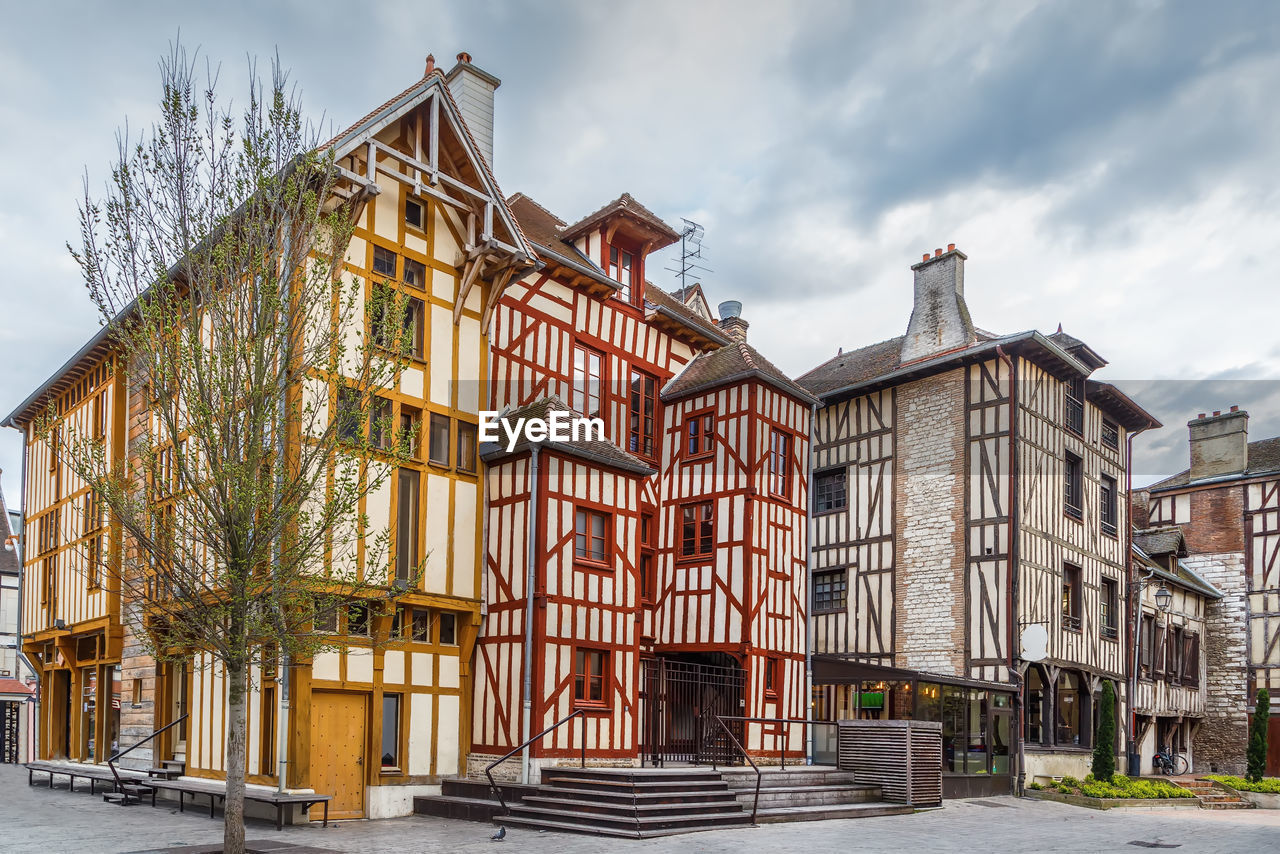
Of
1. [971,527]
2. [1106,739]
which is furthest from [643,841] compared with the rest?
[1106,739]

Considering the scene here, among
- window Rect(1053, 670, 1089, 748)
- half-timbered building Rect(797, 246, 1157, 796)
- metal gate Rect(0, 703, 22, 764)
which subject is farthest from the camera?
metal gate Rect(0, 703, 22, 764)

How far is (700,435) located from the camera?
19109 mm

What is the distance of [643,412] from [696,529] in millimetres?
2176

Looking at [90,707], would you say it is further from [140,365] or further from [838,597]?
[838,597]

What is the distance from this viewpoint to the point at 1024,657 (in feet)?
67.6

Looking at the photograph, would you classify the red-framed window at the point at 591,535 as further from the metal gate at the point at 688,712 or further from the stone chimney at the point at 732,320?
the stone chimney at the point at 732,320

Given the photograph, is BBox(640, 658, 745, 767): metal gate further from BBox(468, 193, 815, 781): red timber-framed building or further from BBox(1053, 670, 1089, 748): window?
BBox(1053, 670, 1089, 748): window

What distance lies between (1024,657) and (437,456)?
39.0 feet

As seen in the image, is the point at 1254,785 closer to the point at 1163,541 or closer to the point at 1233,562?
the point at 1163,541

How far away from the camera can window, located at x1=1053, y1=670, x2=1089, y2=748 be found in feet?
74.0

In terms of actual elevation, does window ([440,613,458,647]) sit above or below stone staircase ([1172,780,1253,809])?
above

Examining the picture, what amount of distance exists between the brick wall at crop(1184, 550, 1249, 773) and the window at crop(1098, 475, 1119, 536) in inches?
344

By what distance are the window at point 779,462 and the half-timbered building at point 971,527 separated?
1887 millimetres

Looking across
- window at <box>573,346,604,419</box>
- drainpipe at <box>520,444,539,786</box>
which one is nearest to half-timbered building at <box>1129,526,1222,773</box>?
window at <box>573,346,604,419</box>
